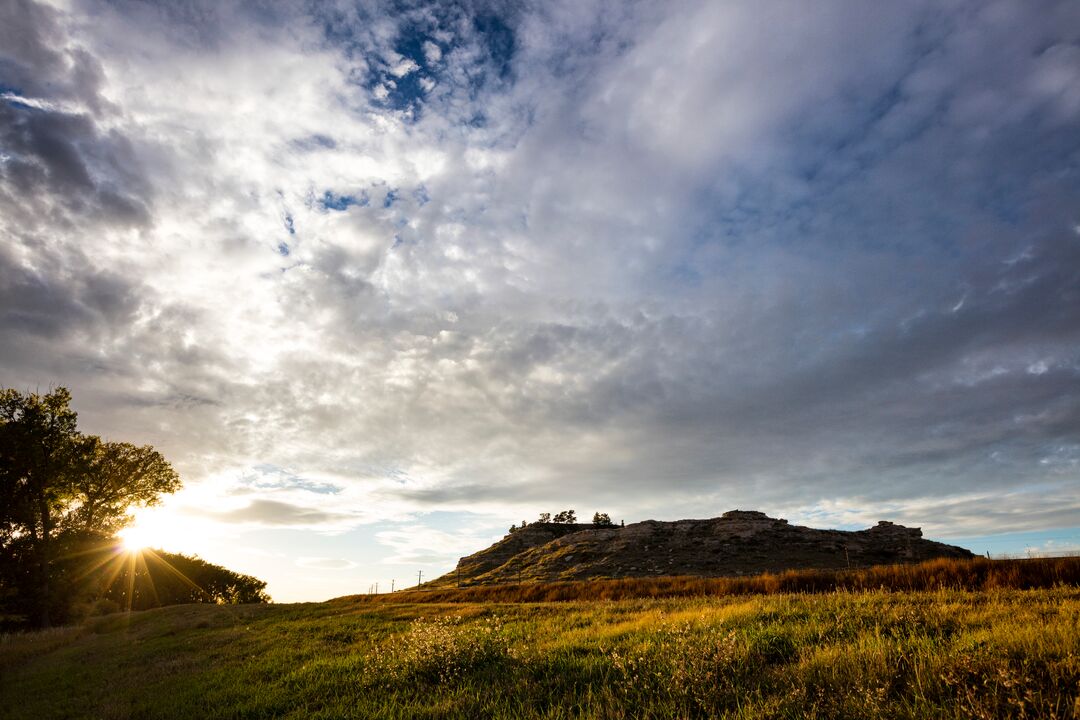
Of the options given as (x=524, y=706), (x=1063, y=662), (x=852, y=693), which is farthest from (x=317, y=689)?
(x=1063, y=662)

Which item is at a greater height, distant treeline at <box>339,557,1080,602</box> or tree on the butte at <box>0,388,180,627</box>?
tree on the butte at <box>0,388,180,627</box>

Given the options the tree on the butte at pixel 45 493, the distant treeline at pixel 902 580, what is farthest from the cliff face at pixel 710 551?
the tree on the butte at pixel 45 493

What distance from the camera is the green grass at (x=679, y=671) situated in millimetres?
5031

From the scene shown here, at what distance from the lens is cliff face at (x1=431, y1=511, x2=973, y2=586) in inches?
2127

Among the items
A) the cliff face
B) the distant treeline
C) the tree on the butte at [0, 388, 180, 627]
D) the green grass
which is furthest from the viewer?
the cliff face

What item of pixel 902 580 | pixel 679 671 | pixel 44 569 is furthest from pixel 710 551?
pixel 44 569

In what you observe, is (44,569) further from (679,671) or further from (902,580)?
(902,580)

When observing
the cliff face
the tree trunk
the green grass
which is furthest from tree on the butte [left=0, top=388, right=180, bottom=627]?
the cliff face

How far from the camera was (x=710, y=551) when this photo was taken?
59.5 m

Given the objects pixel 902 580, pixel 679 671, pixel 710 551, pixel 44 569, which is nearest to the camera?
pixel 679 671

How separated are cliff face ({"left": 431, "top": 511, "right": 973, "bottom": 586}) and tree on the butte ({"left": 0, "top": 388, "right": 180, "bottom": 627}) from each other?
1624 inches

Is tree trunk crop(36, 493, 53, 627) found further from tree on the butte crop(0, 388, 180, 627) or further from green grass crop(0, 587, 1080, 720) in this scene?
green grass crop(0, 587, 1080, 720)

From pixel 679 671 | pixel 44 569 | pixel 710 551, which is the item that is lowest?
pixel 710 551

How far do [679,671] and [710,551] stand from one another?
194 feet
